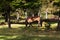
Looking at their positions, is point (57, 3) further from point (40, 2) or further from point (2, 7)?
point (2, 7)

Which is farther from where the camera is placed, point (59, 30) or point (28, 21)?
point (28, 21)

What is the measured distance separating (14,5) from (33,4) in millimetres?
2328

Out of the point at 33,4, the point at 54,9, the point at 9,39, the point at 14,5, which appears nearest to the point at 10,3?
the point at 14,5

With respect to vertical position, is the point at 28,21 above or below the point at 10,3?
below

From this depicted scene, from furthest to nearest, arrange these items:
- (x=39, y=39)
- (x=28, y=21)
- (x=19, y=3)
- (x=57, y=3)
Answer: (x=28, y=21), (x=19, y=3), (x=57, y=3), (x=39, y=39)

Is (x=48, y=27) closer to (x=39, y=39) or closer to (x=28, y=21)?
(x=28, y=21)

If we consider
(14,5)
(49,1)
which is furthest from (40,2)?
(14,5)

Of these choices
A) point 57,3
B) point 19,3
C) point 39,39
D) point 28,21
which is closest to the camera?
point 39,39

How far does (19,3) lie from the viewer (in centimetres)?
2625

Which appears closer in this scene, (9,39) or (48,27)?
(9,39)

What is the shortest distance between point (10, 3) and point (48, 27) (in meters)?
5.34

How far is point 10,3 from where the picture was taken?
83.3 feet

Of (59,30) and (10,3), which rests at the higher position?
(10,3)

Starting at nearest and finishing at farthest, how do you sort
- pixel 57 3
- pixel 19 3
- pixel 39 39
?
pixel 39 39, pixel 57 3, pixel 19 3
